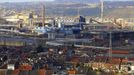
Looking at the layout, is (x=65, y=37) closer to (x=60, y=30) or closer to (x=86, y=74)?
(x=60, y=30)

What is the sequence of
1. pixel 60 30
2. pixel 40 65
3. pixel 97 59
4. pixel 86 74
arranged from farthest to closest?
pixel 60 30 < pixel 97 59 < pixel 40 65 < pixel 86 74

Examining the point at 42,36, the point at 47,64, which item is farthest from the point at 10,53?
the point at 42,36

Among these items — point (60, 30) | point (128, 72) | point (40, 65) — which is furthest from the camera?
point (60, 30)

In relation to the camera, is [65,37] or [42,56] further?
[65,37]

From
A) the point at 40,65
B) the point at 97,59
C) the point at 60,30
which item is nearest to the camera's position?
the point at 40,65

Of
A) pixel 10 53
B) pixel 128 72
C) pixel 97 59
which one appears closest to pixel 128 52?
pixel 97 59

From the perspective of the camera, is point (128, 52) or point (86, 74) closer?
point (86, 74)

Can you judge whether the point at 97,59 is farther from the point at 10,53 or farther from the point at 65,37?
the point at 65,37

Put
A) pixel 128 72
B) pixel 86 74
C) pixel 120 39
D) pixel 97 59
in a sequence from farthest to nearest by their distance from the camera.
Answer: pixel 120 39, pixel 97 59, pixel 128 72, pixel 86 74
